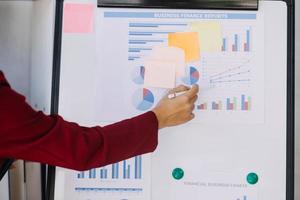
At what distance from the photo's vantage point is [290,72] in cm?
124

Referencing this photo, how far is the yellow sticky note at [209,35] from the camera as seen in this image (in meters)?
1.24

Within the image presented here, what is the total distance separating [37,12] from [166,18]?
1.42 ft

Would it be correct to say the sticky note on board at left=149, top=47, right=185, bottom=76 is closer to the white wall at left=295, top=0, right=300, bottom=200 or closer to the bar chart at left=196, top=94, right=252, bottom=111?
the bar chart at left=196, top=94, right=252, bottom=111

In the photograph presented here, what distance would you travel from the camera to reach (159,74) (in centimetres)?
123

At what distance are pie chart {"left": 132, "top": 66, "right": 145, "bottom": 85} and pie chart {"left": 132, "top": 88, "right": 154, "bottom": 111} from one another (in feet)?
0.09

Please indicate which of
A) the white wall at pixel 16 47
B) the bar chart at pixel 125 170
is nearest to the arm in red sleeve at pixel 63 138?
the bar chart at pixel 125 170

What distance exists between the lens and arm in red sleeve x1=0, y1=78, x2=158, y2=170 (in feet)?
2.95

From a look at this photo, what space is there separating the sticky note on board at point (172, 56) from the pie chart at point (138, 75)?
45 millimetres

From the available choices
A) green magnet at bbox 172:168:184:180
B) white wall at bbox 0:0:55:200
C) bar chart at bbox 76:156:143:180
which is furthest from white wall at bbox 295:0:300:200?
white wall at bbox 0:0:55:200

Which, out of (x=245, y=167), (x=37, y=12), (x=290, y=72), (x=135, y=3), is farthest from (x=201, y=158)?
(x=37, y=12)

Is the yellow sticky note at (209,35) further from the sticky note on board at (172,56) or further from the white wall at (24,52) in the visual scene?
the white wall at (24,52)

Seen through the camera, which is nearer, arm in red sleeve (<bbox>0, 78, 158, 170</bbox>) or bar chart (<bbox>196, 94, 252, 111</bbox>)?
arm in red sleeve (<bbox>0, 78, 158, 170</bbox>)

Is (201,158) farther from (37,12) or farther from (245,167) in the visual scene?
(37,12)

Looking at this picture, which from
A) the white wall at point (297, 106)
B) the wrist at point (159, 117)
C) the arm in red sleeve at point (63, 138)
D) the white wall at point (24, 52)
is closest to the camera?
the arm in red sleeve at point (63, 138)
